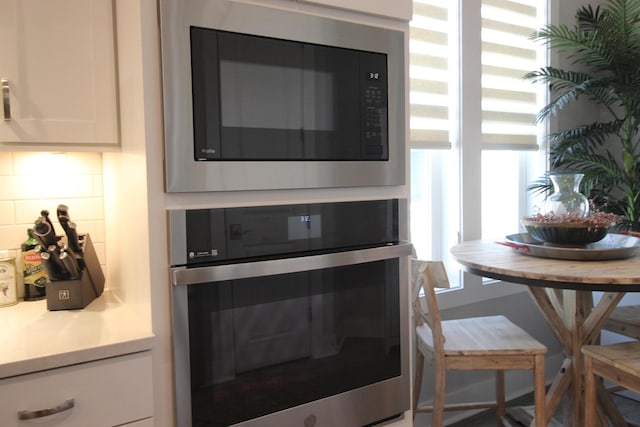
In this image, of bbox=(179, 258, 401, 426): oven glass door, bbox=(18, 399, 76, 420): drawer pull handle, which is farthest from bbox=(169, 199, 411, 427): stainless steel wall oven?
bbox=(18, 399, 76, 420): drawer pull handle

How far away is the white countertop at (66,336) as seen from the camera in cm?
117

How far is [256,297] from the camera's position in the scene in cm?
137

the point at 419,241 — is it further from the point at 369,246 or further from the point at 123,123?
the point at 123,123

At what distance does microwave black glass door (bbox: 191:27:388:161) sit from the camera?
1280mm

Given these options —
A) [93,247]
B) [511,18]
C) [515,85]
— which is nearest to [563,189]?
[515,85]

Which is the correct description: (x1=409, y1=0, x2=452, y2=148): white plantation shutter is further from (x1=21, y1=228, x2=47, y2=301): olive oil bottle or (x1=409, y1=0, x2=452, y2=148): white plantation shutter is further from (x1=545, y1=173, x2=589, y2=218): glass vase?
(x1=21, y1=228, x2=47, y2=301): olive oil bottle

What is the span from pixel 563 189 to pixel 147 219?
1.89 m

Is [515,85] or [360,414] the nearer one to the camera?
[360,414]

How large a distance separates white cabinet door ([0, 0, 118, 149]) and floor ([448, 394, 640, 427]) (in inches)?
88.8

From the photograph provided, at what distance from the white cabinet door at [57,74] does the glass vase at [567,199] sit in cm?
187

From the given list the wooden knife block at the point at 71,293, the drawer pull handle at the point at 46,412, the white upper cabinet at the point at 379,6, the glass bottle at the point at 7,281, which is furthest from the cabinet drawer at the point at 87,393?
the white upper cabinet at the point at 379,6

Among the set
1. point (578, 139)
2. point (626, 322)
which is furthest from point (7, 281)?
point (578, 139)

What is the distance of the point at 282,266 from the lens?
1.39 m

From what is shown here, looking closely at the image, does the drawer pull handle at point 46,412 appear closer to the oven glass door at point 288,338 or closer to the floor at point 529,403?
the oven glass door at point 288,338
